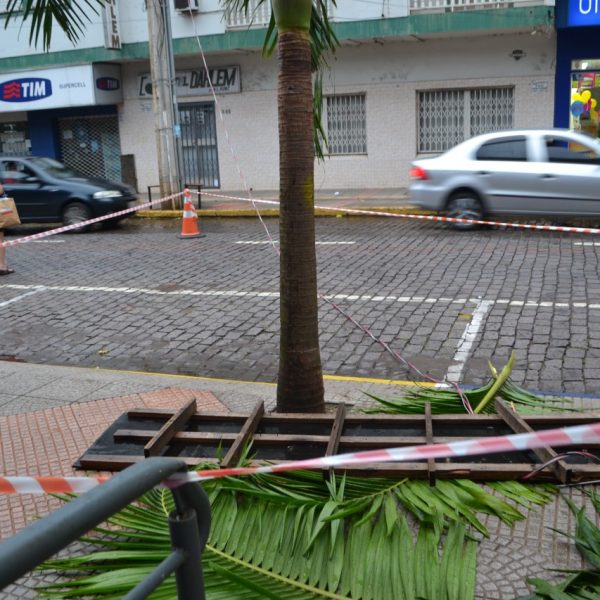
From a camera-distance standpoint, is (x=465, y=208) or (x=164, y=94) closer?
(x=465, y=208)

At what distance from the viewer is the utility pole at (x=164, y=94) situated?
55.4ft

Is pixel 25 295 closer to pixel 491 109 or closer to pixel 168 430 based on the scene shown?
pixel 168 430

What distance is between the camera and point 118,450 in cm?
470

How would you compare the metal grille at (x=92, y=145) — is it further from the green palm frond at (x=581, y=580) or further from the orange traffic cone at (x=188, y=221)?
the green palm frond at (x=581, y=580)

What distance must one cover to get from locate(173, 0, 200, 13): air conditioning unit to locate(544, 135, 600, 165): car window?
37.9ft

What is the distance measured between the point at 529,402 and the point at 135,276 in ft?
23.3

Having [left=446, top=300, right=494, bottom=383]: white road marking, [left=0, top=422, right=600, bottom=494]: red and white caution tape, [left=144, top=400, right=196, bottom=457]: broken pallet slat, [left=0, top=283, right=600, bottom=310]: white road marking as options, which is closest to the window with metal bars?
[left=0, top=283, right=600, bottom=310]: white road marking

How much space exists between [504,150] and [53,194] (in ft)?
30.9

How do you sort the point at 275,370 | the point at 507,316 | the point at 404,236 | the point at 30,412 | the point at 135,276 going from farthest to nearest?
1. the point at 404,236
2. the point at 135,276
3. the point at 507,316
4. the point at 275,370
5. the point at 30,412

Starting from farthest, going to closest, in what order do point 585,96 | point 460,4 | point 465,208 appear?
point 585,96 → point 460,4 → point 465,208

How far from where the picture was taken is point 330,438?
4.37 m

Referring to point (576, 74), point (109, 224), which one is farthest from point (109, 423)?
point (576, 74)

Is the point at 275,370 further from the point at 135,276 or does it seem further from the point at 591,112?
the point at 591,112

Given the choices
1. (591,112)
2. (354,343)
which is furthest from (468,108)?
(354,343)
